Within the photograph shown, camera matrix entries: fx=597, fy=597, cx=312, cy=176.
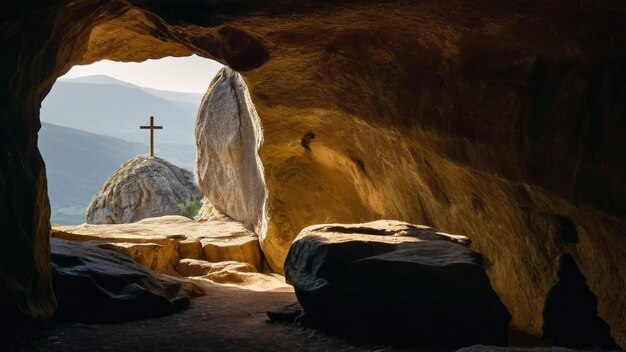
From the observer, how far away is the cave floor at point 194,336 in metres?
6.73

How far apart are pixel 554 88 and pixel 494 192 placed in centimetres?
270

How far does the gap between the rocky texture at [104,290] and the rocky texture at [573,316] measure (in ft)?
18.4

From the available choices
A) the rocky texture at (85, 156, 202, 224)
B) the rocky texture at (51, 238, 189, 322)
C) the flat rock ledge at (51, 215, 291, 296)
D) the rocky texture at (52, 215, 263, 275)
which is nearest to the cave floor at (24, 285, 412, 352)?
the rocky texture at (51, 238, 189, 322)

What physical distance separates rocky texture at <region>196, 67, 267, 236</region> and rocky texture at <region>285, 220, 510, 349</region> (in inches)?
366

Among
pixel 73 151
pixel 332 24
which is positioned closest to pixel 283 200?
pixel 332 24

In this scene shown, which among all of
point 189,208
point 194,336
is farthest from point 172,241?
point 189,208

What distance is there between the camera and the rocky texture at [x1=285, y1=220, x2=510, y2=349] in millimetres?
6566

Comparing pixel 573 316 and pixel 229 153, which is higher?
pixel 229 153

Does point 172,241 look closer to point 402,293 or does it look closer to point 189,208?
point 402,293

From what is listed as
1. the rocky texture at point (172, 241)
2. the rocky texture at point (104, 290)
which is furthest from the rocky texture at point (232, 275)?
the rocky texture at point (104, 290)

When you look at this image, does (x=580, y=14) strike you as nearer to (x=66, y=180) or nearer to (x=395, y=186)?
(x=395, y=186)

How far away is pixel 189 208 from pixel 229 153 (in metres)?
10.4

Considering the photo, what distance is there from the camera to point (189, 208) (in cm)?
2917

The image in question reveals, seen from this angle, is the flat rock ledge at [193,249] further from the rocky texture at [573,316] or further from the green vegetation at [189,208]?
the green vegetation at [189,208]
